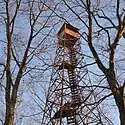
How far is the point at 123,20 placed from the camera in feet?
30.0

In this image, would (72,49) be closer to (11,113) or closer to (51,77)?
(51,77)

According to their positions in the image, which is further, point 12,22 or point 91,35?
point 12,22

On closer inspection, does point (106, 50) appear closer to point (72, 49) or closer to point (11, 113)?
point (11, 113)

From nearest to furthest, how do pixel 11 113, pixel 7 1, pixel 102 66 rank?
pixel 102 66, pixel 11 113, pixel 7 1

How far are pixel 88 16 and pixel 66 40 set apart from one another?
4.64 metres

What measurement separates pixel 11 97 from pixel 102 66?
124 inches

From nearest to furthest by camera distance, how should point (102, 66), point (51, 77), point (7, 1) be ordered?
point (102, 66), point (7, 1), point (51, 77)

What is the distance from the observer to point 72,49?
46.7ft

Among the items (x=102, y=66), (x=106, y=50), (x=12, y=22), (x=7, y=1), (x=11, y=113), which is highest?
(x=7, y=1)

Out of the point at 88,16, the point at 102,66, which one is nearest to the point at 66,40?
the point at 88,16

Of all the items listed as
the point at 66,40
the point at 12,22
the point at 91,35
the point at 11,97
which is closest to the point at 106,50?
the point at 91,35

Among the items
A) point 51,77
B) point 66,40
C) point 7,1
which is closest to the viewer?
point 7,1

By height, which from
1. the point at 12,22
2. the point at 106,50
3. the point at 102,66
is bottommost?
the point at 102,66

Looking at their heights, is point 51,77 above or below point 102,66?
above
